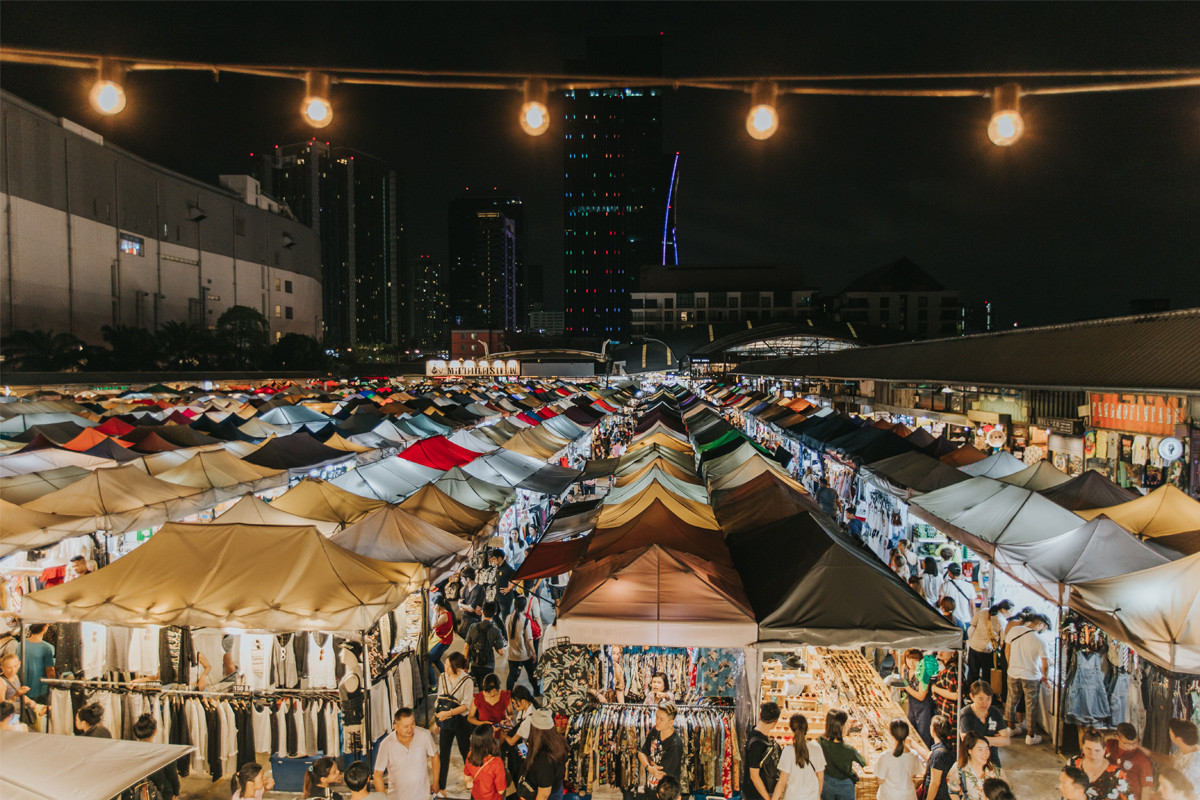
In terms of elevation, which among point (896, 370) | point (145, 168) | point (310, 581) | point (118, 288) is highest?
point (145, 168)

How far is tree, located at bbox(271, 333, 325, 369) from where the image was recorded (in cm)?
6469

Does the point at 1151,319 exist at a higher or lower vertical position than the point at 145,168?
lower

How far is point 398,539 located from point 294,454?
7457 mm

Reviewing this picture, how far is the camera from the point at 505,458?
1410 cm

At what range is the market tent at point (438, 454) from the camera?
1405cm

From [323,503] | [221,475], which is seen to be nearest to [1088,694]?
[323,503]

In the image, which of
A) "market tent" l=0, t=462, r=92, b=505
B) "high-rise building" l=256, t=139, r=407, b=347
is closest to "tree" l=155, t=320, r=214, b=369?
"market tent" l=0, t=462, r=92, b=505

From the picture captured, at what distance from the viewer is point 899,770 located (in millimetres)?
5168

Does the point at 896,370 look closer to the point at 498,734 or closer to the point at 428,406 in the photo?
the point at 428,406

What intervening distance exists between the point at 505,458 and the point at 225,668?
25.8ft

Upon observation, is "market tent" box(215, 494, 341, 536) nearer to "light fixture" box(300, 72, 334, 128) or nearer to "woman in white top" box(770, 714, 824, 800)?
"light fixture" box(300, 72, 334, 128)

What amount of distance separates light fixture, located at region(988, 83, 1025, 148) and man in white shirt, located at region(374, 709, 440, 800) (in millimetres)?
6360

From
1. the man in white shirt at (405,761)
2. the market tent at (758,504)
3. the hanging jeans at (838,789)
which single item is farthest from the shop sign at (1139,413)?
the man in white shirt at (405,761)

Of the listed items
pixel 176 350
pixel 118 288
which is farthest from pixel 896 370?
pixel 118 288
